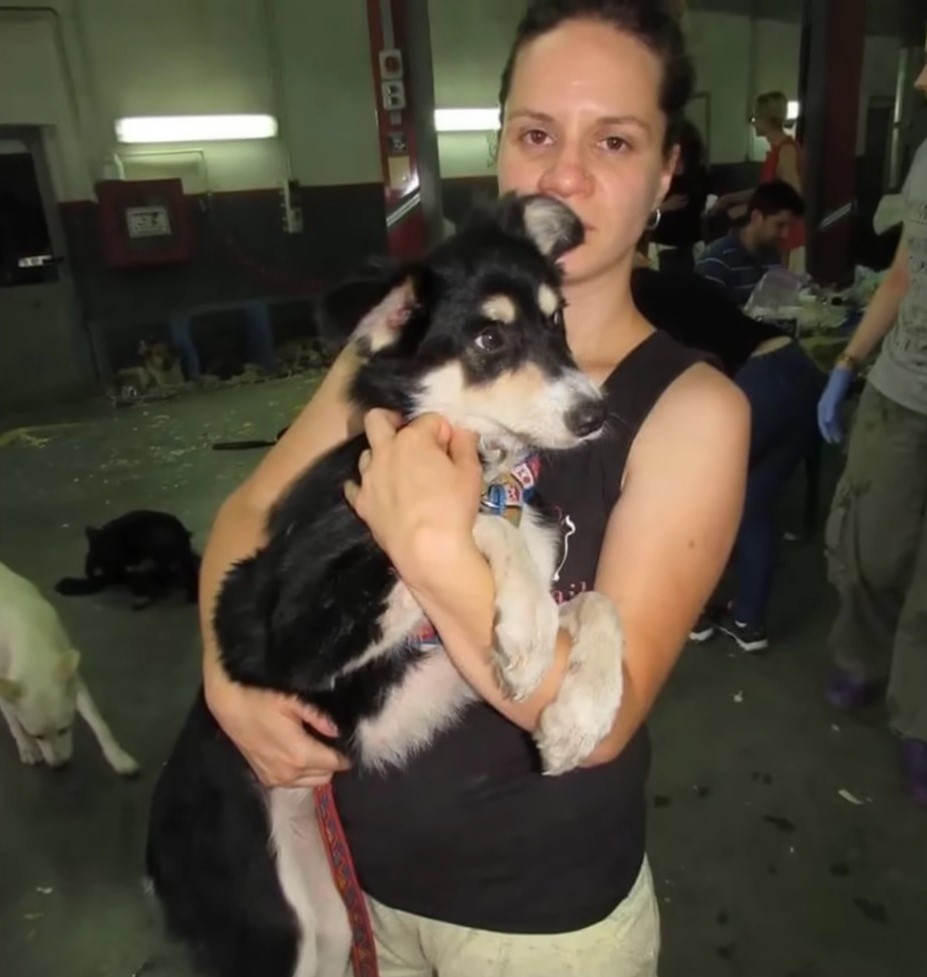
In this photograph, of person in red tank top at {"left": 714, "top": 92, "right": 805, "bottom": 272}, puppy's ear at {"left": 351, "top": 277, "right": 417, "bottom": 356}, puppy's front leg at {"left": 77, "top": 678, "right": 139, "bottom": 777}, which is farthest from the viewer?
person in red tank top at {"left": 714, "top": 92, "right": 805, "bottom": 272}

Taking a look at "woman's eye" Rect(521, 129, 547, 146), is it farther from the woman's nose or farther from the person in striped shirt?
the person in striped shirt

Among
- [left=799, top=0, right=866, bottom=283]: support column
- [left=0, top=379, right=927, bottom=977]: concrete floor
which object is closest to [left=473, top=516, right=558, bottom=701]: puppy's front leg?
[left=0, top=379, right=927, bottom=977]: concrete floor

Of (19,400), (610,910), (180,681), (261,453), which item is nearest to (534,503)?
(610,910)

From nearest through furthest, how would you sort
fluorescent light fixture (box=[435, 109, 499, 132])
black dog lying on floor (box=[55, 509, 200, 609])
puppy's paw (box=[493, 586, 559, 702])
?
puppy's paw (box=[493, 586, 559, 702]) → black dog lying on floor (box=[55, 509, 200, 609]) → fluorescent light fixture (box=[435, 109, 499, 132])

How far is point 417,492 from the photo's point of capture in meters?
0.93

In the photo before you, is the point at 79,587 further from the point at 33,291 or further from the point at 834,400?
the point at 33,291

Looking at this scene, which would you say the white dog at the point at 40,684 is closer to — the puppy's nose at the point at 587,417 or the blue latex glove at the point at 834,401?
the puppy's nose at the point at 587,417

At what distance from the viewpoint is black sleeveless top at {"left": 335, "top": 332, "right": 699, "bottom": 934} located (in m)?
1.03

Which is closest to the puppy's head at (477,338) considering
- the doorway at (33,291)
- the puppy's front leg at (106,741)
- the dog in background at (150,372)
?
the puppy's front leg at (106,741)

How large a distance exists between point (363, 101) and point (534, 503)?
909 centimetres

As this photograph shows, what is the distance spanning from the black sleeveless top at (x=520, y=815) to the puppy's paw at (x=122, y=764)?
7.05ft

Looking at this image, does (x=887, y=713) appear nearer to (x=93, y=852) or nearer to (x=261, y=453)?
(x=93, y=852)

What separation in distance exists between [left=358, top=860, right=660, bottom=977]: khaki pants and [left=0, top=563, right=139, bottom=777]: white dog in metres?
2.10

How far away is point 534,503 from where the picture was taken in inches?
46.1
